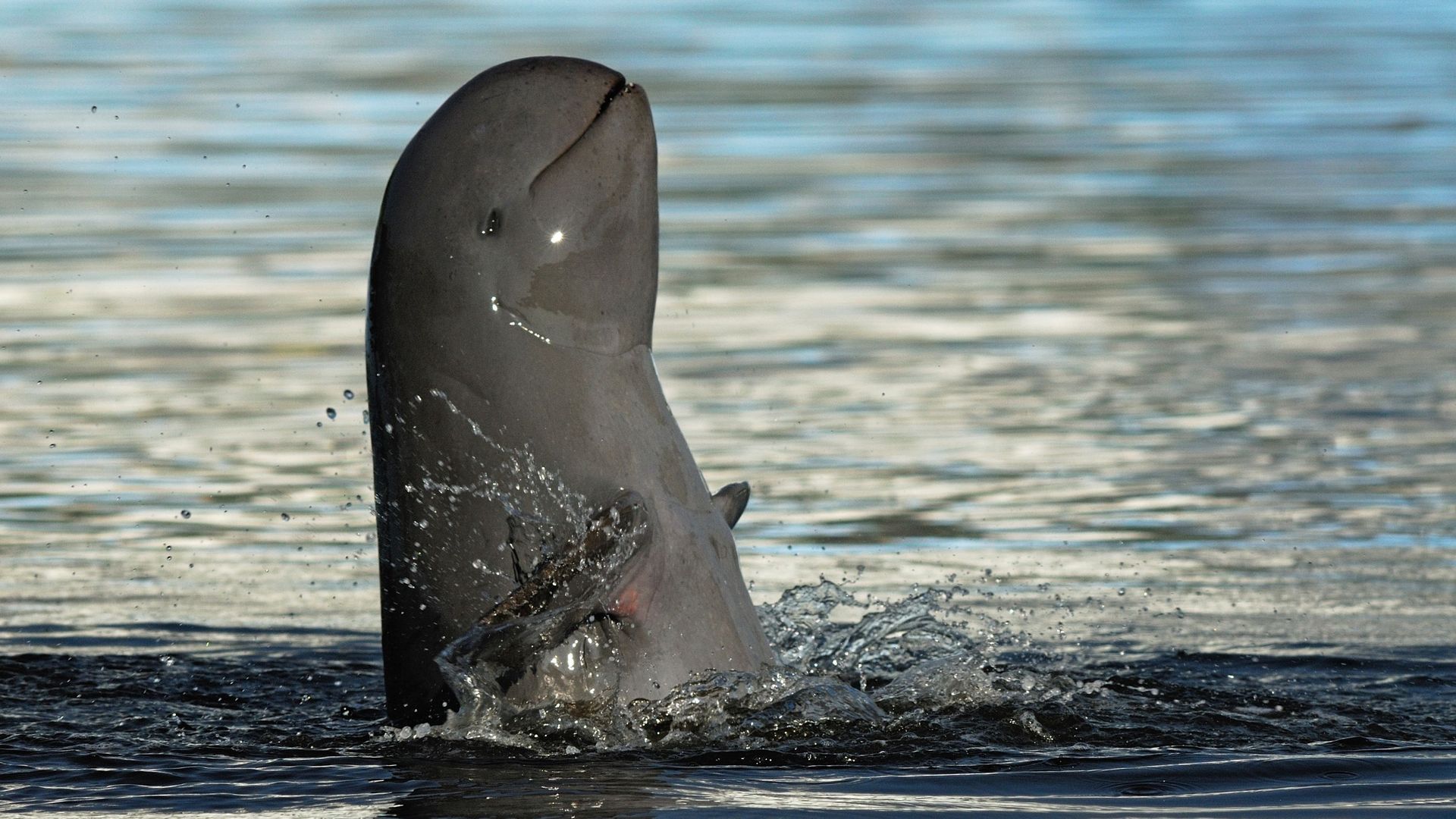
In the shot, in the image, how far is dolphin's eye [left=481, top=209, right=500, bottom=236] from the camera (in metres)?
6.55

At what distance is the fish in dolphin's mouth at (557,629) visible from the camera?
20.6 ft

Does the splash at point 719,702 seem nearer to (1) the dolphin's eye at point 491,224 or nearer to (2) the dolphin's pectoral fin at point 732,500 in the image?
(2) the dolphin's pectoral fin at point 732,500

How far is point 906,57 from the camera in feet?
99.5

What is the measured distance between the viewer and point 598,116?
262 inches

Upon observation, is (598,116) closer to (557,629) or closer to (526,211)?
(526,211)

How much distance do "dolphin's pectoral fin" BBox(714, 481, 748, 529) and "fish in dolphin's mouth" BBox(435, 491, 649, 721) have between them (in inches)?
A: 24.3

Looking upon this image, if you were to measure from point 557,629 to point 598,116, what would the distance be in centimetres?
142

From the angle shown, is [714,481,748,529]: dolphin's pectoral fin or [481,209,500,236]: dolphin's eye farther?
[714,481,748,529]: dolphin's pectoral fin

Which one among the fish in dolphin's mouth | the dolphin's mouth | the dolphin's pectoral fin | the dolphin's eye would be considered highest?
the dolphin's mouth

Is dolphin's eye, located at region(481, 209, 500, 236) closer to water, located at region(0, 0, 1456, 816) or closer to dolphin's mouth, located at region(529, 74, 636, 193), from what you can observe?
dolphin's mouth, located at region(529, 74, 636, 193)

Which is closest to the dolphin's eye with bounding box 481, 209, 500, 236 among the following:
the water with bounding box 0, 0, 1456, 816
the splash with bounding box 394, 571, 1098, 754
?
the splash with bounding box 394, 571, 1098, 754

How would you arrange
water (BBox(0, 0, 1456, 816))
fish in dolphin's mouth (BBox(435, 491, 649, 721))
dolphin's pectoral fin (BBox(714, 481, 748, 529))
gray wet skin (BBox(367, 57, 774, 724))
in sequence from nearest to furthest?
fish in dolphin's mouth (BBox(435, 491, 649, 721)) → gray wet skin (BBox(367, 57, 774, 724)) → water (BBox(0, 0, 1456, 816)) → dolphin's pectoral fin (BBox(714, 481, 748, 529))

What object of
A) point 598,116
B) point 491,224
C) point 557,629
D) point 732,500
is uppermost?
point 598,116

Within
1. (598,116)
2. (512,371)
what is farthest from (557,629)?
(598,116)
